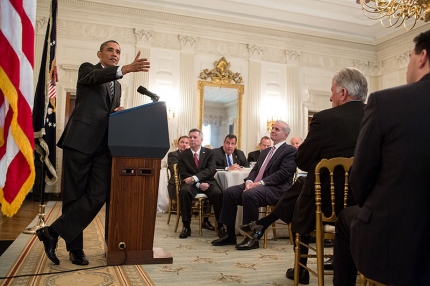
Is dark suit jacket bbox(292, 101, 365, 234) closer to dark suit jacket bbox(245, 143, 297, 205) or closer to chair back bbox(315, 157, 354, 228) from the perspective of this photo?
chair back bbox(315, 157, 354, 228)

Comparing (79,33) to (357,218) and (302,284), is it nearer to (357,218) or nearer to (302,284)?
(302,284)

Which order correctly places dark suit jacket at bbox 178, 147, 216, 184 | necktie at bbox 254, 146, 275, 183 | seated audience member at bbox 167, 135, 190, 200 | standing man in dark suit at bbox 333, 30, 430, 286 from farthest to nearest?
seated audience member at bbox 167, 135, 190, 200 → dark suit jacket at bbox 178, 147, 216, 184 → necktie at bbox 254, 146, 275, 183 → standing man in dark suit at bbox 333, 30, 430, 286

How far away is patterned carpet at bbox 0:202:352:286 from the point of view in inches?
96.0

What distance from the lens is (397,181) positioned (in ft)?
4.19

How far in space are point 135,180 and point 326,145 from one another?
1472 millimetres

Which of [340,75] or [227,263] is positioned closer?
[340,75]

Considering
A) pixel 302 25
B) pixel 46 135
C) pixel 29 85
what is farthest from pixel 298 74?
pixel 29 85

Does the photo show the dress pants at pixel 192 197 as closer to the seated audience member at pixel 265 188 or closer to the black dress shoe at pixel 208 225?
the seated audience member at pixel 265 188

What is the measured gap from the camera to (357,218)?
1422 mm

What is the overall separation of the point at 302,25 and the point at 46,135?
744 cm

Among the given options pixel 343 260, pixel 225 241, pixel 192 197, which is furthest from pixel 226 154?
pixel 343 260

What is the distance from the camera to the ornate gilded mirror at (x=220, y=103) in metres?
8.94

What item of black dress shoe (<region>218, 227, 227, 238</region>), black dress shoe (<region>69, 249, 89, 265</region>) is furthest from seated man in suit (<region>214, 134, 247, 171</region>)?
black dress shoe (<region>69, 249, 89, 265</region>)

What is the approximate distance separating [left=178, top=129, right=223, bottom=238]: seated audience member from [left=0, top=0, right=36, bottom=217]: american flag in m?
2.68
